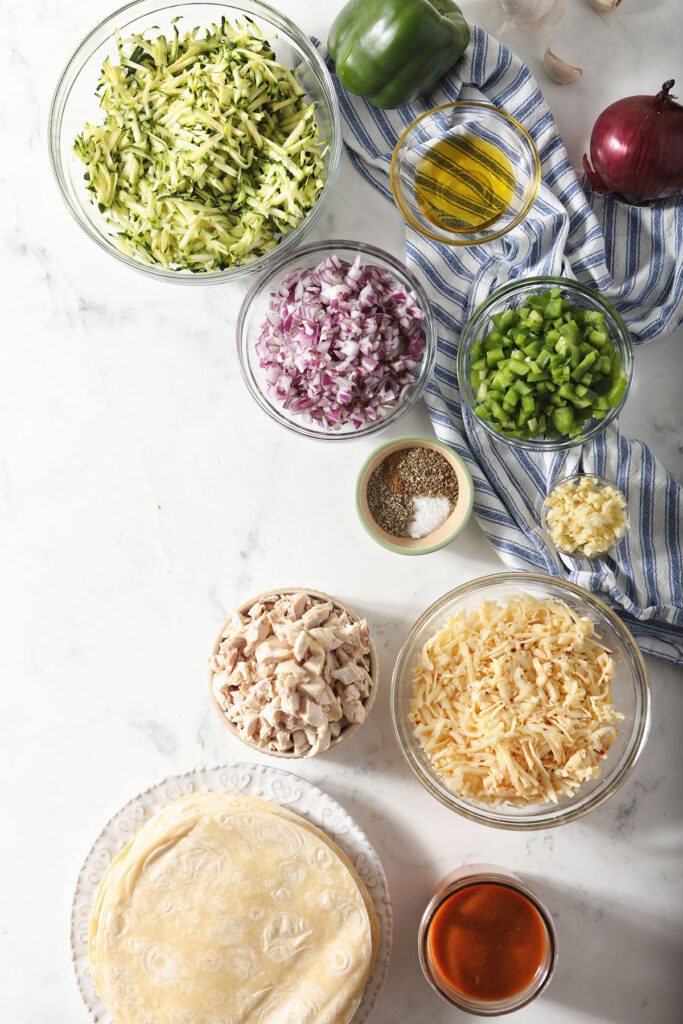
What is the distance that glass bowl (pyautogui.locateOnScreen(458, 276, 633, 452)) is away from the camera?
2.41 metres

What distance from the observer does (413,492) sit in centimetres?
254

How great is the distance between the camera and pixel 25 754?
105 inches

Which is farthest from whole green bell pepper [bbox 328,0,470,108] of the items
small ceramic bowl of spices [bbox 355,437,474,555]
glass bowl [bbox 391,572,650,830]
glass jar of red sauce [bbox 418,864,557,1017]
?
glass jar of red sauce [bbox 418,864,557,1017]

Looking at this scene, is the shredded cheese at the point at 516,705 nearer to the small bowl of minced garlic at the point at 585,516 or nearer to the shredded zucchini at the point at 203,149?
the small bowl of minced garlic at the point at 585,516

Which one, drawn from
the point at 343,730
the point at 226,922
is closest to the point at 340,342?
the point at 343,730

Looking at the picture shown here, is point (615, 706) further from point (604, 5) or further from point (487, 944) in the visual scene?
point (604, 5)

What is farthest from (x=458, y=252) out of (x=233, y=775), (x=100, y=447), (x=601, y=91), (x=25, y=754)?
(x=25, y=754)

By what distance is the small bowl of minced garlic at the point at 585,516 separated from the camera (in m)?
2.38

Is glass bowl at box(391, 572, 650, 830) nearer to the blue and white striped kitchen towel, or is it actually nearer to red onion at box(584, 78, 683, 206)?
the blue and white striped kitchen towel

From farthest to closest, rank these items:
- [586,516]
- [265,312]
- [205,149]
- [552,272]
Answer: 1. [265,312]
2. [552,272]
3. [586,516]
4. [205,149]

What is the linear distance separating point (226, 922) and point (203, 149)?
2.09 metres

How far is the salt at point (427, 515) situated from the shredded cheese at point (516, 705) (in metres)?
0.28

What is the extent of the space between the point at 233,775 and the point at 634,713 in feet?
3.79

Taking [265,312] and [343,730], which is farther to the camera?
[265,312]
